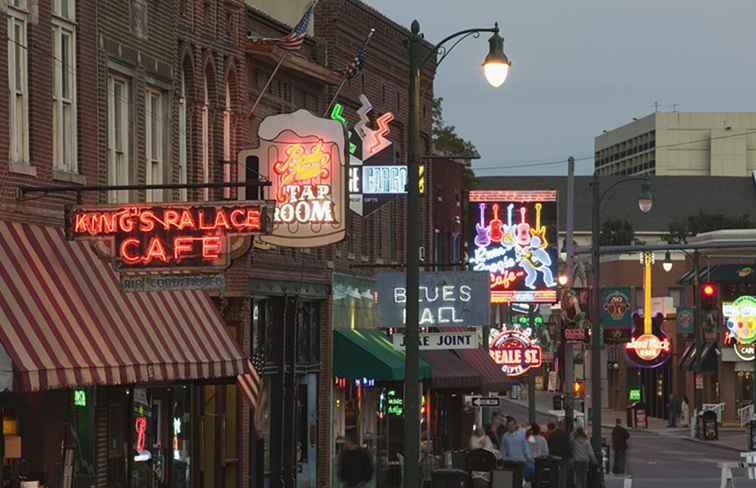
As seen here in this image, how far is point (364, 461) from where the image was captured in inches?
1174

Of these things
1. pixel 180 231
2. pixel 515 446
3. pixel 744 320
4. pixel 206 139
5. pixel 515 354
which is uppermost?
pixel 206 139

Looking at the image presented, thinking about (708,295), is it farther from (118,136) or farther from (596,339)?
(118,136)

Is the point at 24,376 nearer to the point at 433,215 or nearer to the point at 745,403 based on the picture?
the point at 433,215

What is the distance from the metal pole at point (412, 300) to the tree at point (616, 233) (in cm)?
11907

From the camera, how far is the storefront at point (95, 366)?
2042 centimetres

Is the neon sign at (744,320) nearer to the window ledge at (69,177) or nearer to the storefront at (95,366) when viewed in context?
the storefront at (95,366)

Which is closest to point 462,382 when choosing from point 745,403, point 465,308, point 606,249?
point 606,249

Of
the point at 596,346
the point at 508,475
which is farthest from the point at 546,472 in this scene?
the point at 596,346

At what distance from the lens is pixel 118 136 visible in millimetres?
26312

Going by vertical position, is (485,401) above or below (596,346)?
below

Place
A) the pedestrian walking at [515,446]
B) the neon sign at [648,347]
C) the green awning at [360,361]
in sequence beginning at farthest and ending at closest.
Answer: the neon sign at [648,347] < the pedestrian walking at [515,446] < the green awning at [360,361]

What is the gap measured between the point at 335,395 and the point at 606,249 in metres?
12.3

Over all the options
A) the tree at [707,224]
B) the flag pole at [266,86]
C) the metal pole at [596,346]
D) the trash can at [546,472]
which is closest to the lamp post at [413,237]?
the flag pole at [266,86]

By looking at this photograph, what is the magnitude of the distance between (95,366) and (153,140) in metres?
7.25
